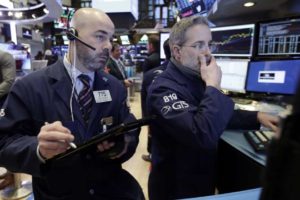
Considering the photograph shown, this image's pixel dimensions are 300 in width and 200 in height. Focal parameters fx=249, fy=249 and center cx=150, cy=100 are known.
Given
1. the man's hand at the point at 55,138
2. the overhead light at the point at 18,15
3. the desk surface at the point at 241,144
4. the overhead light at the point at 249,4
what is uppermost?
the overhead light at the point at 18,15

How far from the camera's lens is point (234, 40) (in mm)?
2346

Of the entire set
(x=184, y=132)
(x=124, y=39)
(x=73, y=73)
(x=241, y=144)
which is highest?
(x=124, y=39)

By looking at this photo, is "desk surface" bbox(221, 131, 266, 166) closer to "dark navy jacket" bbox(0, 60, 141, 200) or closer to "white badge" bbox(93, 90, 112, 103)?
"dark navy jacket" bbox(0, 60, 141, 200)

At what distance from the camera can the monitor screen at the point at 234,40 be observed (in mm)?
2205

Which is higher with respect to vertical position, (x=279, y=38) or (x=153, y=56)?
(x=279, y=38)

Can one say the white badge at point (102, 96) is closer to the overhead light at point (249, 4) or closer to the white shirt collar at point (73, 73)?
the white shirt collar at point (73, 73)

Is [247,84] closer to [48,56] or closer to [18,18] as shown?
[48,56]

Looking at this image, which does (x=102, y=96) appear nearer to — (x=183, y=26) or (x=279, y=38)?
(x=183, y=26)

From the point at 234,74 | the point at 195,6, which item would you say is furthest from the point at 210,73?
the point at 195,6

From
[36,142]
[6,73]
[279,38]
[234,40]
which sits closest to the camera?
[36,142]

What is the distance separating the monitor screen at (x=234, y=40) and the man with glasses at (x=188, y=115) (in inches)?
46.2

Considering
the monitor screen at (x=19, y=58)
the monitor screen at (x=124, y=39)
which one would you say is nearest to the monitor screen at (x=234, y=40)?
the monitor screen at (x=19, y=58)

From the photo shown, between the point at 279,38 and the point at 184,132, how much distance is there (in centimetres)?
144

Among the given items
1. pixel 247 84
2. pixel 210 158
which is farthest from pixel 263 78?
pixel 210 158
